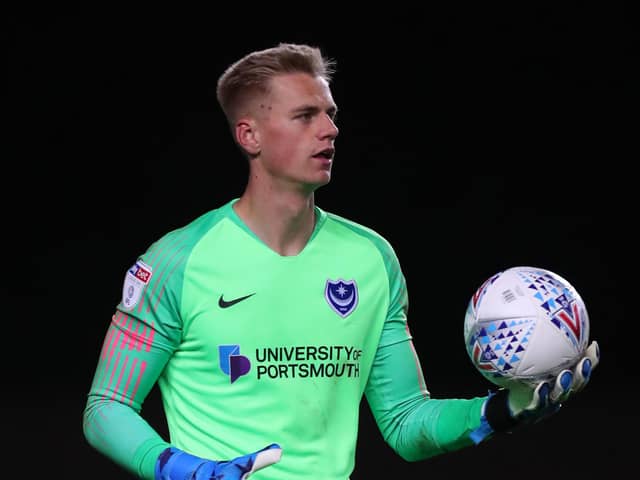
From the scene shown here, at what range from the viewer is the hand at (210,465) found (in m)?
2.51

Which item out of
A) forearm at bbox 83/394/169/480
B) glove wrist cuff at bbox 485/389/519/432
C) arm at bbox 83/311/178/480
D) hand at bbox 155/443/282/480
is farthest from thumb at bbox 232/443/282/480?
glove wrist cuff at bbox 485/389/519/432

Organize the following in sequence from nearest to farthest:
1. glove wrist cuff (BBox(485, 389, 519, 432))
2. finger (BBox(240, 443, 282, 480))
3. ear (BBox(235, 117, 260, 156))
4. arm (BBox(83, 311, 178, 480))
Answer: finger (BBox(240, 443, 282, 480)) → glove wrist cuff (BBox(485, 389, 519, 432)) → arm (BBox(83, 311, 178, 480)) → ear (BBox(235, 117, 260, 156))

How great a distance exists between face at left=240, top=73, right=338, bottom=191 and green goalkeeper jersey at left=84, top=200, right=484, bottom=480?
0.58ft

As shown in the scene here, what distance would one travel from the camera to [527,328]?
2646 mm

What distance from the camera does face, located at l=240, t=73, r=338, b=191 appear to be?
9.85 ft

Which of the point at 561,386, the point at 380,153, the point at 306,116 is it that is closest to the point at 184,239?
the point at 306,116

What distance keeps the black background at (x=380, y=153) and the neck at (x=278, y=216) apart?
271cm

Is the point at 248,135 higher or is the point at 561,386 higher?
the point at 248,135

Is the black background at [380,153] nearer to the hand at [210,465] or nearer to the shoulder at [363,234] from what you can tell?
the shoulder at [363,234]

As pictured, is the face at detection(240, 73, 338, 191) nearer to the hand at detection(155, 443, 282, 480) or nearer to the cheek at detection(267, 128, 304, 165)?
the cheek at detection(267, 128, 304, 165)

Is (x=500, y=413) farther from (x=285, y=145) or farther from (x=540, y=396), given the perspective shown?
(x=285, y=145)

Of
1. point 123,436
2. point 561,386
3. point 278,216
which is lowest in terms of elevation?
point 123,436

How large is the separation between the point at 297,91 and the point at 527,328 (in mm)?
832

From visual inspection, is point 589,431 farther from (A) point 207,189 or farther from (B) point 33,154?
(B) point 33,154
